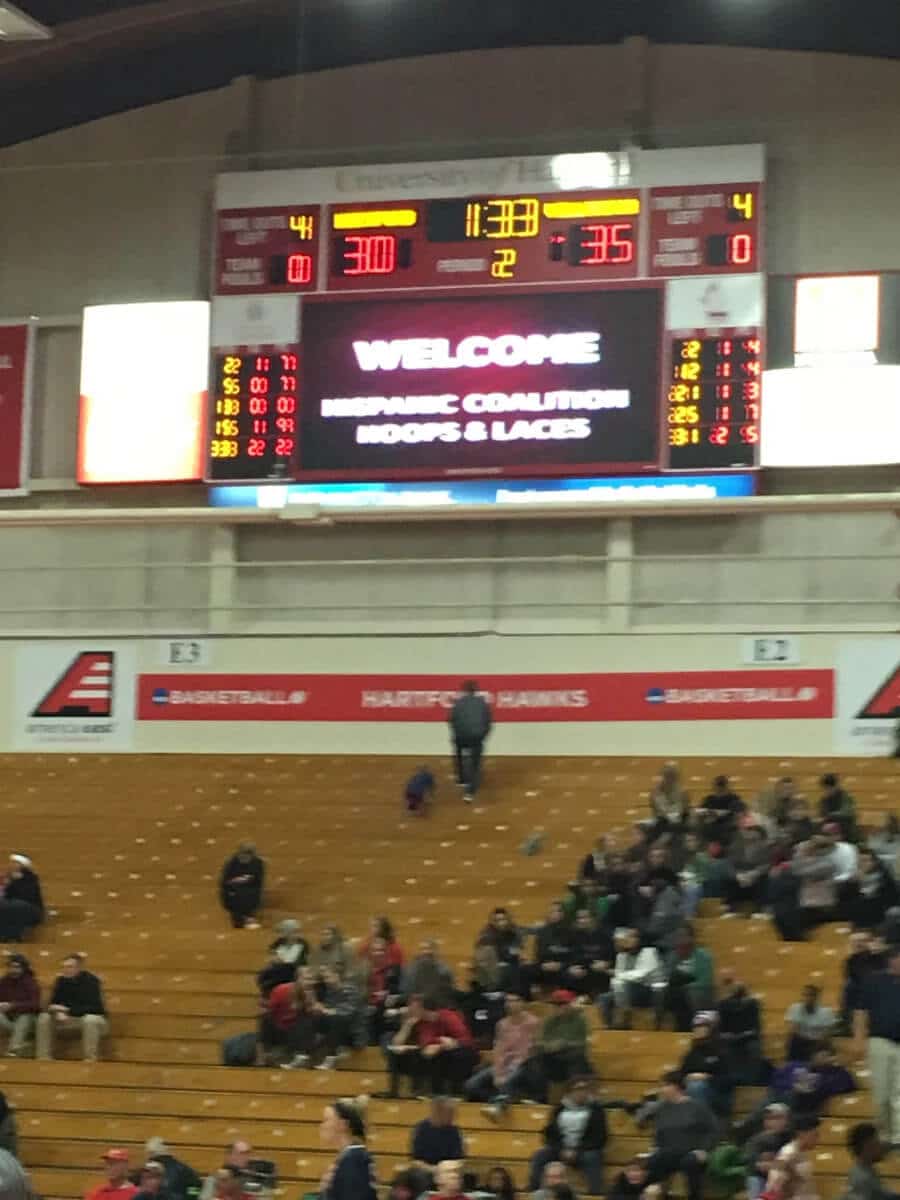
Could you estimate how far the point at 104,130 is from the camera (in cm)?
2573

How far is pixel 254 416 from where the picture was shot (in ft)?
73.8

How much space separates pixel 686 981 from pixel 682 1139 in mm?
2608

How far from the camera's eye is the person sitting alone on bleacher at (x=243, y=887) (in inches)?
759

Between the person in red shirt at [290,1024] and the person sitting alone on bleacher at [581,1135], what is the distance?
284 centimetres

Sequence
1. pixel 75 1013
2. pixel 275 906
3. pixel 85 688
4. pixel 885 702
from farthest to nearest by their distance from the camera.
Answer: pixel 85 688 < pixel 885 702 < pixel 275 906 < pixel 75 1013

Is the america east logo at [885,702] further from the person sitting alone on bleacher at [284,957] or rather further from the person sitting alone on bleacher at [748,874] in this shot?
the person sitting alone on bleacher at [284,957]

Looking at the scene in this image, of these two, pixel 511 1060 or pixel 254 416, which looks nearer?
pixel 511 1060

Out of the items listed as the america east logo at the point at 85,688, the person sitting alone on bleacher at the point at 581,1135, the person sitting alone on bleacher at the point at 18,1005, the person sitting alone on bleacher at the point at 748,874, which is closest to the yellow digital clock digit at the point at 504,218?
the america east logo at the point at 85,688

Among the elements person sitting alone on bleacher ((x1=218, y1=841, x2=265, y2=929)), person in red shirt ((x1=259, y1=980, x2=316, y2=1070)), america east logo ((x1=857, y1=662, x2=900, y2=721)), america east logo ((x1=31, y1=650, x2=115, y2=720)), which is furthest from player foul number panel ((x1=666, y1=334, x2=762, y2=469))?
person in red shirt ((x1=259, y1=980, x2=316, y2=1070))

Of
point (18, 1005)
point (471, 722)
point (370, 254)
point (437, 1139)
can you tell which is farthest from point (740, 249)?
point (437, 1139)

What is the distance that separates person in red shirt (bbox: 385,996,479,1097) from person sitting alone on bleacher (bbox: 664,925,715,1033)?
162cm

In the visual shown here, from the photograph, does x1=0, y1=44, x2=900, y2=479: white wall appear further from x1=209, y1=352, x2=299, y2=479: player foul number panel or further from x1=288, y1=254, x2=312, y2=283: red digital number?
x1=209, y1=352, x2=299, y2=479: player foul number panel

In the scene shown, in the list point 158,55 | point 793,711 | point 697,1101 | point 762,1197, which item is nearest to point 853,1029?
point 697,1101

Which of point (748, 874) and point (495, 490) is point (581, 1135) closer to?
point (748, 874)
